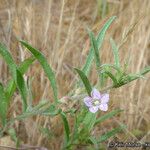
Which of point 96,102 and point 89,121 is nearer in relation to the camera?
point 96,102

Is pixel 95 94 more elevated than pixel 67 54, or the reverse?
pixel 67 54

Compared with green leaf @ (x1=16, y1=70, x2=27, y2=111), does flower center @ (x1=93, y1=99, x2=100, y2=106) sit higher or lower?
lower

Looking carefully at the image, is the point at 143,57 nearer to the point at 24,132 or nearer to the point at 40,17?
the point at 40,17

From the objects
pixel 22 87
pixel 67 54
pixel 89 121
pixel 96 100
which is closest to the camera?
pixel 96 100

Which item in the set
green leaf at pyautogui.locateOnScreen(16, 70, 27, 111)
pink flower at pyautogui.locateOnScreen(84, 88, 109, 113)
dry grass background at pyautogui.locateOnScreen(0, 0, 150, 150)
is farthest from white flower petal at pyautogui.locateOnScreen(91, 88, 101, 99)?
dry grass background at pyautogui.locateOnScreen(0, 0, 150, 150)

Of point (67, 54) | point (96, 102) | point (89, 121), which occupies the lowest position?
point (89, 121)

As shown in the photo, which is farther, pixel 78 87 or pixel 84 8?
pixel 84 8

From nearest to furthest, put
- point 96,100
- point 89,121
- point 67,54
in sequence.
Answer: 1. point 96,100
2. point 89,121
3. point 67,54

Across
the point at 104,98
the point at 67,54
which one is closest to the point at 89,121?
the point at 104,98

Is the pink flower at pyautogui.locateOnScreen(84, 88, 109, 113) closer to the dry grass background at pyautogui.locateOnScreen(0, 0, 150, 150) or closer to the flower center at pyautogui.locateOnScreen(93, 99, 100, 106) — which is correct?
the flower center at pyautogui.locateOnScreen(93, 99, 100, 106)

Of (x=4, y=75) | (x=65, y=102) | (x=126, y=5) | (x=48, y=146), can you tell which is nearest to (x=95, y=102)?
(x=65, y=102)

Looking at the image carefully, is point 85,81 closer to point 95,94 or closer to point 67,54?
point 95,94
